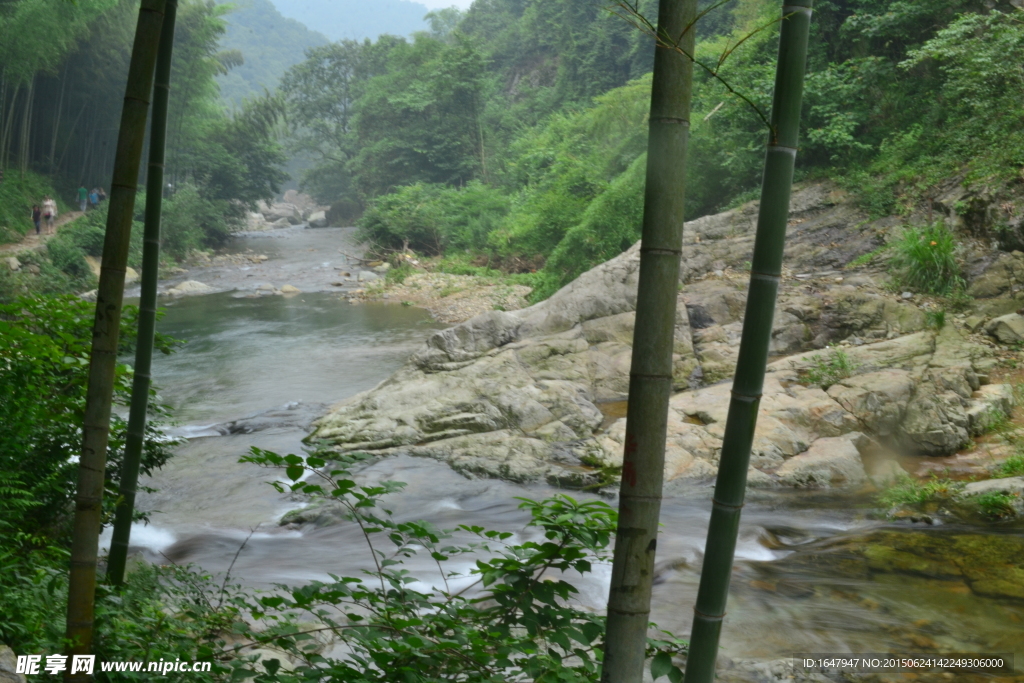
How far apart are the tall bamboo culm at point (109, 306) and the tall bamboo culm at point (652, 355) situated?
4.53 ft

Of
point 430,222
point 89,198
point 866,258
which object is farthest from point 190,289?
point 866,258

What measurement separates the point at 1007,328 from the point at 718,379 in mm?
3100

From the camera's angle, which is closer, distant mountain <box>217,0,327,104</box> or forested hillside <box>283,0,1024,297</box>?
forested hillside <box>283,0,1024,297</box>

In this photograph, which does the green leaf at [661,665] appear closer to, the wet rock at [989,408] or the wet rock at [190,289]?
the wet rock at [989,408]

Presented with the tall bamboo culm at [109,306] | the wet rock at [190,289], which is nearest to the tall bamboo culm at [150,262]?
the tall bamboo culm at [109,306]

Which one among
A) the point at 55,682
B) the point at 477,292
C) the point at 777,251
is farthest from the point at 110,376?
the point at 477,292

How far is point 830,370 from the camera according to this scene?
25.1 ft

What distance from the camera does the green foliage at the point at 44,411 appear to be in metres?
3.48

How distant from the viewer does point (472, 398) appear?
830 cm

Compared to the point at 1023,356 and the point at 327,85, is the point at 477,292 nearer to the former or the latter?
the point at 1023,356

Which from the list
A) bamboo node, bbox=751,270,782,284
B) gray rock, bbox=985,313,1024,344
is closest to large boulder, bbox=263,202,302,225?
gray rock, bbox=985,313,1024,344

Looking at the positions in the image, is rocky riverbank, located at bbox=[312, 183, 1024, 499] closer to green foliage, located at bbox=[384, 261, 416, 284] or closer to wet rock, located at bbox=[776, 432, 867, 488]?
wet rock, located at bbox=[776, 432, 867, 488]

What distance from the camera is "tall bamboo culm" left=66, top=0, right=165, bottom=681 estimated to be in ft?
6.49

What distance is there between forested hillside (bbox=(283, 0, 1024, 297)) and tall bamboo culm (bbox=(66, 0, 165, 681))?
1281 mm
